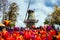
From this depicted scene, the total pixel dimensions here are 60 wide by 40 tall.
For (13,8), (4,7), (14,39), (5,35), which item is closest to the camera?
(14,39)

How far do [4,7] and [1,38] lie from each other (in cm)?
3940

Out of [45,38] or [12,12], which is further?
[12,12]

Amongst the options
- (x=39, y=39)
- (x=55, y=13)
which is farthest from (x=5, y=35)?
(x=55, y=13)

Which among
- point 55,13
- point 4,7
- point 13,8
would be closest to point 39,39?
point 4,7

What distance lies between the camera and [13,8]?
52875mm

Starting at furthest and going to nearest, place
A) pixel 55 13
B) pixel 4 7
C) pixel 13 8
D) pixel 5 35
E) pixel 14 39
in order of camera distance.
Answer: pixel 55 13 < pixel 13 8 < pixel 4 7 < pixel 5 35 < pixel 14 39

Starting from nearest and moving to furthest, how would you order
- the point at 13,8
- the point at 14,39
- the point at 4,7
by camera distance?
1. the point at 14,39
2. the point at 4,7
3. the point at 13,8

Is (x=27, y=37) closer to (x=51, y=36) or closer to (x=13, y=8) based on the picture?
(x=51, y=36)

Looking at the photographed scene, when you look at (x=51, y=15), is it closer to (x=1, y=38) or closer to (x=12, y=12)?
(x=12, y=12)

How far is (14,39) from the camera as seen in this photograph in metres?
2.76

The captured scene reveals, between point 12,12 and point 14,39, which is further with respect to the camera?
point 12,12

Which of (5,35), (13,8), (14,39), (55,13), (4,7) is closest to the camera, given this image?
(14,39)

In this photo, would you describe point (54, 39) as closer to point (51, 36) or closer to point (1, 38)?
point (51, 36)

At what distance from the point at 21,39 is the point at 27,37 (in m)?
0.11
